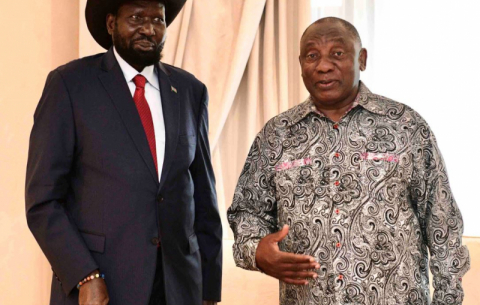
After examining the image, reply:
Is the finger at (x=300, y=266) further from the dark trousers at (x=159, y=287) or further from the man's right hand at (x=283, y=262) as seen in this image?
the dark trousers at (x=159, y=287)

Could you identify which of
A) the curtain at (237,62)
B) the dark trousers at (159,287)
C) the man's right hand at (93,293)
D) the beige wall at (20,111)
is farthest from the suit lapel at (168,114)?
the beige wall at (20,111)

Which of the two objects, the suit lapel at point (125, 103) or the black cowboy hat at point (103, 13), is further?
the black cowboy hat at point (103, 13)

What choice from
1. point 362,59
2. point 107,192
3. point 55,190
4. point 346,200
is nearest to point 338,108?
point 362,59

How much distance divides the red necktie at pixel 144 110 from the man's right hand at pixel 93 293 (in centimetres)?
40

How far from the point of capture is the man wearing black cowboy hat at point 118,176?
78.2 inches

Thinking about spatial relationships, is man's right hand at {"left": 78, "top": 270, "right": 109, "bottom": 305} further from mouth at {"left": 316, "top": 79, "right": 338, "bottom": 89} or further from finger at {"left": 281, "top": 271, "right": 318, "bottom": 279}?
mouth at {"left": 316, "top": 79, "right": 338, "bottom": 89}

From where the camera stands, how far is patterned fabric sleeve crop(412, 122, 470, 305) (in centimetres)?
207

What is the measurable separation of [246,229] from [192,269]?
224 mm

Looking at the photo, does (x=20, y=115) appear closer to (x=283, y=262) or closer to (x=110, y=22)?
(x=110, y=22)

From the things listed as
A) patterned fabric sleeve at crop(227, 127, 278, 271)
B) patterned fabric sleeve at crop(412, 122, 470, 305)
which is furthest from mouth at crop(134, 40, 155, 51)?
patterned fabric sleeve at crop(412, 122, 470, 305)

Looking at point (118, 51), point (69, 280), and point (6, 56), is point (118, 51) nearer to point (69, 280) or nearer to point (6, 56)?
point (69, 280)

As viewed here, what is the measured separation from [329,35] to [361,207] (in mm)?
596

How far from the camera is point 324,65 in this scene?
7.27ft

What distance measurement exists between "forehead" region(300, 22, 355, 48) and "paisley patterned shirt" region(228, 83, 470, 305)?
0.19 m
